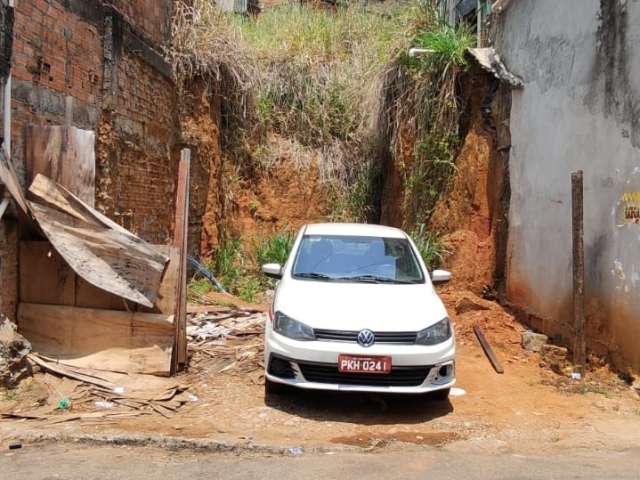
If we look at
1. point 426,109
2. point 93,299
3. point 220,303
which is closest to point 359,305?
point 93,299

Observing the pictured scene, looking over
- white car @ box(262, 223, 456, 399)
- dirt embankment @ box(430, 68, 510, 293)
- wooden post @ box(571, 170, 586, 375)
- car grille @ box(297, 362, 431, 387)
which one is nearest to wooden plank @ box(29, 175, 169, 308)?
white car @ box(262, 223, 456, 399)

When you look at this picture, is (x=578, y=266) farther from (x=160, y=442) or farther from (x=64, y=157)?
(x=64, y=157)

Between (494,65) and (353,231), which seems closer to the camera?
(353,231)

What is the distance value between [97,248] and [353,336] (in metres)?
2.69

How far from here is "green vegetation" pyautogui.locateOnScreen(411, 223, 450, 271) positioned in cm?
1031

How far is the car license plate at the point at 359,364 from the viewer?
17.2ft

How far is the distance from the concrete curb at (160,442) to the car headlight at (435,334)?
53.8 inches

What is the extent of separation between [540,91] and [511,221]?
77.9 inches

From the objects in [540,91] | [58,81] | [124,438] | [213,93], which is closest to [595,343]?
[540,91]

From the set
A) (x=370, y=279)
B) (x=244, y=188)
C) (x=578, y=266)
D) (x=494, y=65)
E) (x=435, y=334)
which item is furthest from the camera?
(x=244, y=188)

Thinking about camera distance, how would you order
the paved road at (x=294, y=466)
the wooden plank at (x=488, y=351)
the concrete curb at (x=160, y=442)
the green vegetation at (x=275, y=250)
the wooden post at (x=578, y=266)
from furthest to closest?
the green vegetation at (x=275, y=250) → the wooden plank at (x=488, y=351) → the wooden post at (x=578, y=266) → the concrete curb at (x=160, y=442) → the paved road at (x=294, y=466)

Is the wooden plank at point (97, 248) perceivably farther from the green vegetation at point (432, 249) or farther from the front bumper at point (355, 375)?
the green vegetation at point (432, 249)

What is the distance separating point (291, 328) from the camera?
546 centimetres

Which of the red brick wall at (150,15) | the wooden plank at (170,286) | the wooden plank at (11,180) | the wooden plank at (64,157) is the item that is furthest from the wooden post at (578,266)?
the red brick wall at (150,15)
